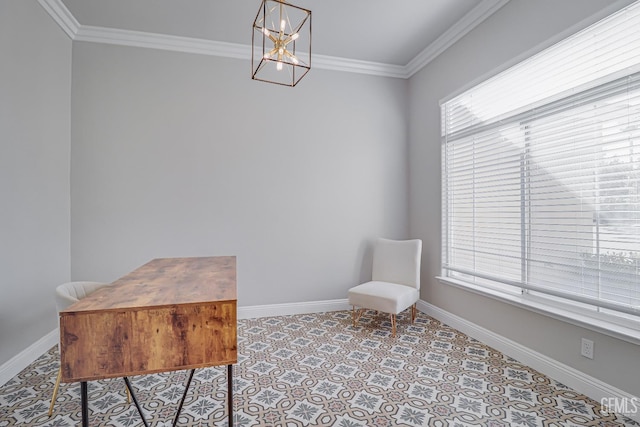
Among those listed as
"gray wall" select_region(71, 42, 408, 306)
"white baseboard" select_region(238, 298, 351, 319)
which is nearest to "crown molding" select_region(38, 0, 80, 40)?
"gray wall" select_region(71, 42, 408, 306)

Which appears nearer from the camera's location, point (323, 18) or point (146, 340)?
point (146, 340)

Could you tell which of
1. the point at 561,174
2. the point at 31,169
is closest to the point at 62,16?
the point at 31,169

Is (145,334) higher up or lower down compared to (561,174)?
lower down

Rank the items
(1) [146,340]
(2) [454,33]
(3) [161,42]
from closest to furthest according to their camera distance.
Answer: (1) [146,340] → (2) [454,33] → (3) [161,42]

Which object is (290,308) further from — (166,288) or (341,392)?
(166,288)

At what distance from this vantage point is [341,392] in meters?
2.23

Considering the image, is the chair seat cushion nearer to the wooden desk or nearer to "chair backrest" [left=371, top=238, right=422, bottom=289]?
"chair backrest" [left=371, top=238, right=422, bottom=289]

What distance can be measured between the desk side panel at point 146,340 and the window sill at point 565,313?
2205mm

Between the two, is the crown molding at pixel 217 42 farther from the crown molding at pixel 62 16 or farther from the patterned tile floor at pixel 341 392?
the patterned tile floor at pixel 341 392

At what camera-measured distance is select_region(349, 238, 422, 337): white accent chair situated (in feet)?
10.6

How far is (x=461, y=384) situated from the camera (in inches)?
91.3

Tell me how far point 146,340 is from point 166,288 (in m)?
0.36

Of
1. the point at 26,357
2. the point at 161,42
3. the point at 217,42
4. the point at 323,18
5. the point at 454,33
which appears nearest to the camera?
the point at 26,357

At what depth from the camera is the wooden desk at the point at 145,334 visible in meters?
1.27
